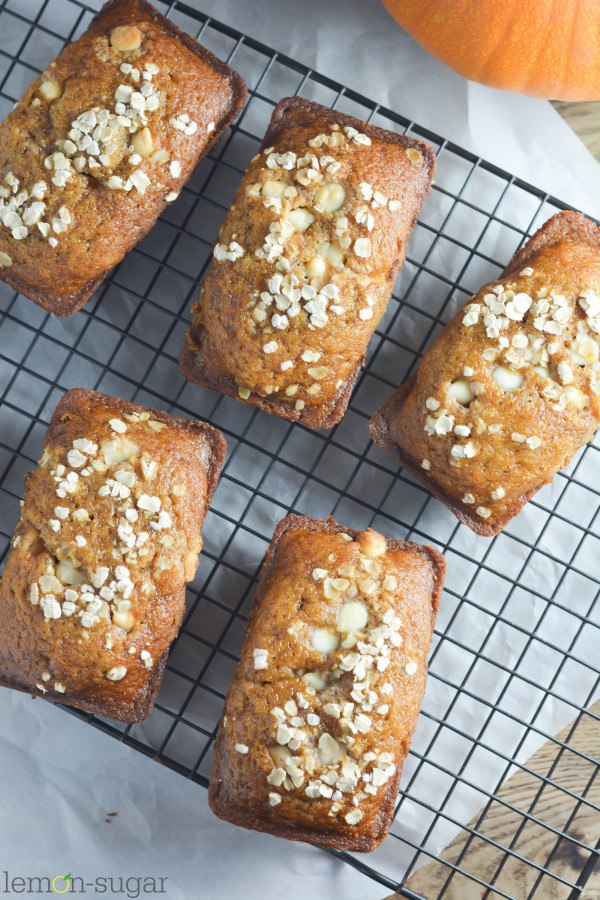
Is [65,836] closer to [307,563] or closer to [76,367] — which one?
[307,563]

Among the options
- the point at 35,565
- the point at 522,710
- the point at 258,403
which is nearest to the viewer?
the point at 35,565

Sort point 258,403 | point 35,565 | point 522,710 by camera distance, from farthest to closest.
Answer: point 522,710, point 258,403, point 35,565

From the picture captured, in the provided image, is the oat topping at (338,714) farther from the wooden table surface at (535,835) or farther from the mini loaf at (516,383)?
the wooden table surface at (535,835)

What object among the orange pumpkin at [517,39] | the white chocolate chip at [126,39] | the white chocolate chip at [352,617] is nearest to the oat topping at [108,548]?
the white chocolate chip at [352,617]

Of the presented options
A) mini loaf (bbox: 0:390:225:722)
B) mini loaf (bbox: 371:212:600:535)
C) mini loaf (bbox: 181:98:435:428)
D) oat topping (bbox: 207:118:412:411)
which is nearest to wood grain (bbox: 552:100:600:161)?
mini loaf (bbox: 371:212:600:535)

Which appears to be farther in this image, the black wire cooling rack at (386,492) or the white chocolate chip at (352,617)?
the black wire cooling rack at (386,492)

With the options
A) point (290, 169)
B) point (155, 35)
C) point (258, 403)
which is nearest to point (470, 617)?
point (258, 403)

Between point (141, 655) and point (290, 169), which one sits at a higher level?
point (290, 169)

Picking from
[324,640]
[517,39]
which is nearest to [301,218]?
[517,39]
